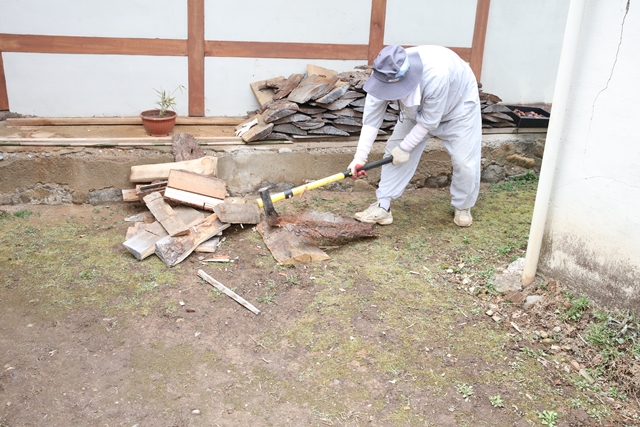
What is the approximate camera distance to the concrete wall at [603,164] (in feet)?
11.2

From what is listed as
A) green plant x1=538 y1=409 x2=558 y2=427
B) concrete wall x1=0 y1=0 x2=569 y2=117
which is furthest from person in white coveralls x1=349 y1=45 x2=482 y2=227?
green plant x1=538 y1=409 x2=558 y2=427

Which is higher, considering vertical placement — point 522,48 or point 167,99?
point 522,48

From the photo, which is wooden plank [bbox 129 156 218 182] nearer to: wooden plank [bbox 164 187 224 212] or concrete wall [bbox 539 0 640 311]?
wooden plank [bbox 164 187 224 212]

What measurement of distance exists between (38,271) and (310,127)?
283 centimetres

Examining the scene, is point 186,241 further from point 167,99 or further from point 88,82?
point 88,82

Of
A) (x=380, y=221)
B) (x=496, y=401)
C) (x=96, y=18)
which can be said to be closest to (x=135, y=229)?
(x=380, y=221)

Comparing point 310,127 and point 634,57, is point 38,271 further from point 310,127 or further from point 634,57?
point 634,57

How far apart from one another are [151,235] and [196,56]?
2.36 m

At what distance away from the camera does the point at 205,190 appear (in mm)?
5105

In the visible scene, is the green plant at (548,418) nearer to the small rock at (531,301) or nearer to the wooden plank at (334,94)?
the small rock at (531,301)

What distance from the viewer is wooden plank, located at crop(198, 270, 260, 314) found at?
12.8 ft

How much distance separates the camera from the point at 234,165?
5.66m

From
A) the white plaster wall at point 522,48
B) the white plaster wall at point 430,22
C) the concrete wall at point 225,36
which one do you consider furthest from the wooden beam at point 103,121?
the white plaster wall at point 522,48

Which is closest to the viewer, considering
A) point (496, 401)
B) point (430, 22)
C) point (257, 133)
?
point (496, 401)
